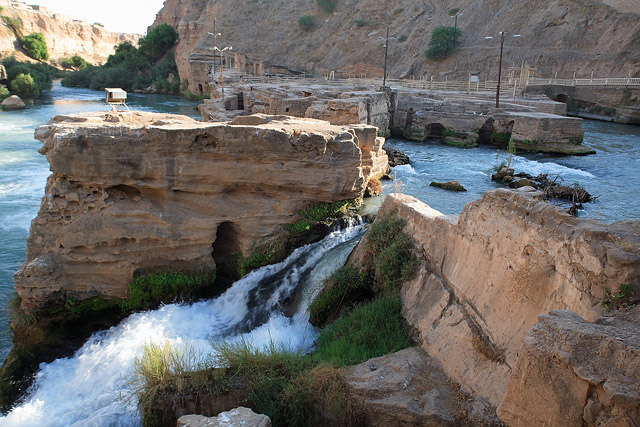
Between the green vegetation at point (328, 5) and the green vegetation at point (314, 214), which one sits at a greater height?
the green vegetation at point (328, 5)

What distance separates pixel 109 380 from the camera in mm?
7035

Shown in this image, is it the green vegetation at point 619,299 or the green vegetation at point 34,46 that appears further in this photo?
the green vegetation at point 34,46

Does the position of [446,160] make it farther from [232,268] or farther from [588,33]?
[588,33]

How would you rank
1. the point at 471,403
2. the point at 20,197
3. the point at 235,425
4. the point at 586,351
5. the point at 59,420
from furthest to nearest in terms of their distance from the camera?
the point at 20,197
the point at 59,420
the point at 471,403
the point at 235,425
the point at 586,351

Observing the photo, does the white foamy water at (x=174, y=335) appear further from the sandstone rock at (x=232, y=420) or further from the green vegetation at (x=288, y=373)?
the sandstone rock at (x=232, y=420)

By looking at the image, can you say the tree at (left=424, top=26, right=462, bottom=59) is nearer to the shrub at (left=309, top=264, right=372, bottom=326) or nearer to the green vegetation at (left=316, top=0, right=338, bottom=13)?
the green vegetation at (left=316, top=0, right=338, bottom=13)

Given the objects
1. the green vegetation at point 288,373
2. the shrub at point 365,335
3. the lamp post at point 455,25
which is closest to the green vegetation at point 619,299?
the green vegetation at point 288,373

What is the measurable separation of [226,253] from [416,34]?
4127 centimetres

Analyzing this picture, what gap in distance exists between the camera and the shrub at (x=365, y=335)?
6.51 meters

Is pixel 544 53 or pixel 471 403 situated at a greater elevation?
pixel 544 53

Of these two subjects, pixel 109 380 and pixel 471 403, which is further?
pixel 109 380

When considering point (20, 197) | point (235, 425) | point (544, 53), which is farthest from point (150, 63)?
point (235, 425)

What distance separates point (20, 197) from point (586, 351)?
16.1 m

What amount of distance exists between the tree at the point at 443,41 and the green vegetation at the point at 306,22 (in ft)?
53.3
